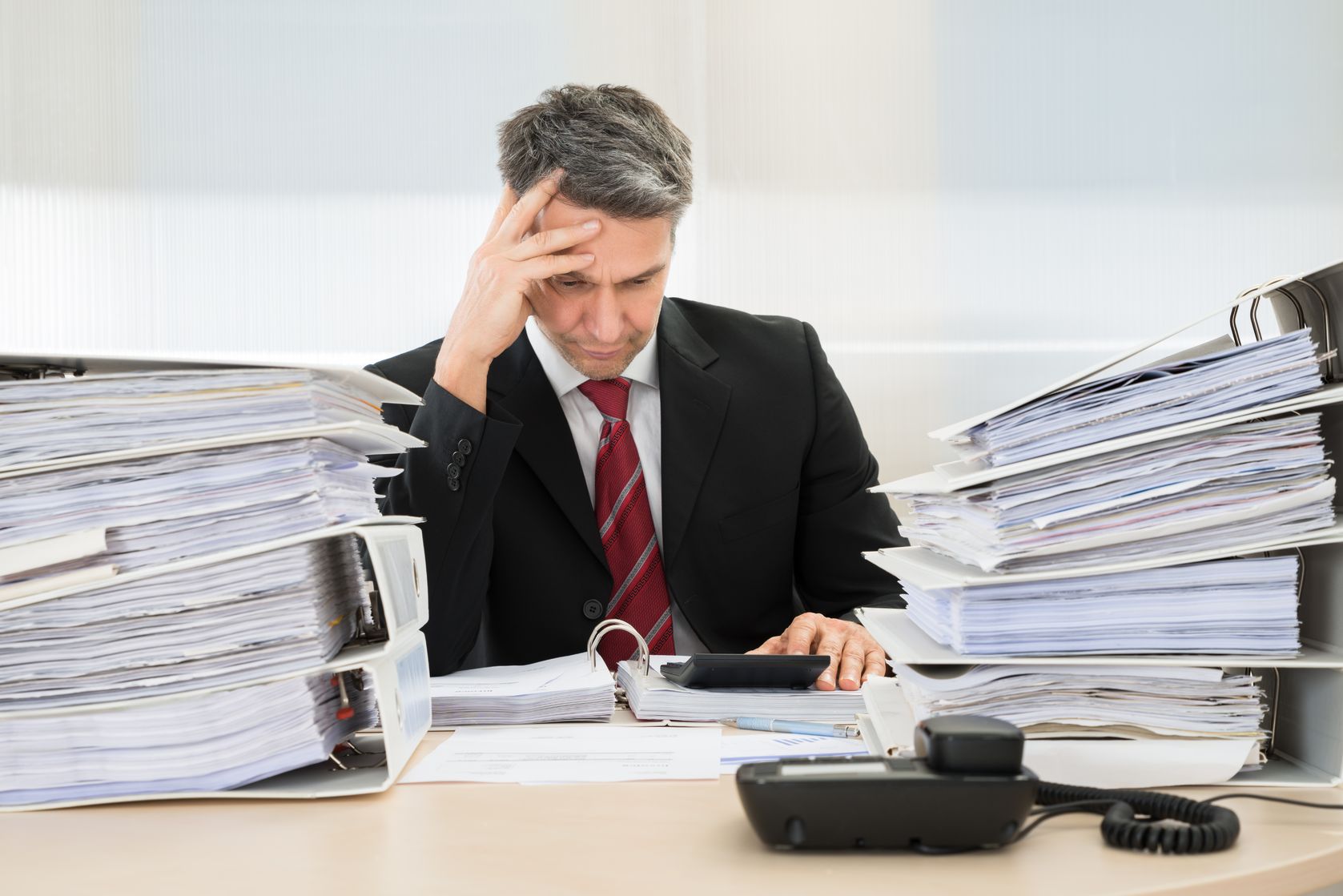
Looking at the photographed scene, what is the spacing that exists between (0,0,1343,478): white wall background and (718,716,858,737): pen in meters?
1.54

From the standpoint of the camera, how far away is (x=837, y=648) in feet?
4.06

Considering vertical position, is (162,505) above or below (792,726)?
above

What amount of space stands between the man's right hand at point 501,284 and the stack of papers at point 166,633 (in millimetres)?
670

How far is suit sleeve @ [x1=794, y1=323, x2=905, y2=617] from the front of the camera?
1792mm

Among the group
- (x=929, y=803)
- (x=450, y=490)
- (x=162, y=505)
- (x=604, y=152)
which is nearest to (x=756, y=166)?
(x=604, y=152)

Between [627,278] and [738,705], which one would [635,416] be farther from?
[738,705]

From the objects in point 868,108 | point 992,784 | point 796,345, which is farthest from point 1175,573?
point 868,108

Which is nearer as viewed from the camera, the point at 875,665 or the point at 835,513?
the point at 875,665

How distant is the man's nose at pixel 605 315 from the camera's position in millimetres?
1542

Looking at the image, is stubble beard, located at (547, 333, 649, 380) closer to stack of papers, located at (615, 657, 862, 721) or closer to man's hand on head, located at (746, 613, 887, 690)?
man's hand on head, located at (746, 613, 887, 690)

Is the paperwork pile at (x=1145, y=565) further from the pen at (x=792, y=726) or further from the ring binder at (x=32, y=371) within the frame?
the ring binder at (x=32, y=371)

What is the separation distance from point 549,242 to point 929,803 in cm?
110

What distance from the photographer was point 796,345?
1.92 metres

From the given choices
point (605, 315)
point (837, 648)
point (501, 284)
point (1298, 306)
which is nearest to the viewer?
point (1298, 306)
